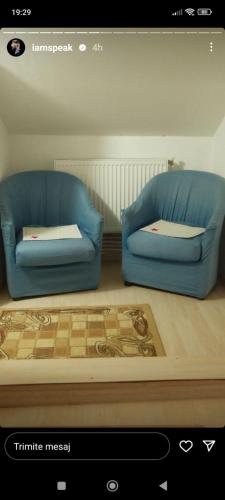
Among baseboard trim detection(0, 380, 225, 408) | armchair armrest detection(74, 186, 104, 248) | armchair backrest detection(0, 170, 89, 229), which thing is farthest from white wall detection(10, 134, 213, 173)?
baseboard trim detection(0, 380, 225, 408)

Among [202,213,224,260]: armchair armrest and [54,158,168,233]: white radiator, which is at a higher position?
[54,158,168,233]: white radiator

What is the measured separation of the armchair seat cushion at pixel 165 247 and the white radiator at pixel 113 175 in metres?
0.53

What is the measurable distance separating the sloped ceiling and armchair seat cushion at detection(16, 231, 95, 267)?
814 millimetres

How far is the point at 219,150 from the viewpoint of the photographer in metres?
2.63

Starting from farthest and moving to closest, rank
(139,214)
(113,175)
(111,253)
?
(111,253), (113,175), (139,214)

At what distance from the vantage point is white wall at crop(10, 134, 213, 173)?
271 cm

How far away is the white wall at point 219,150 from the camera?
2555 mm
